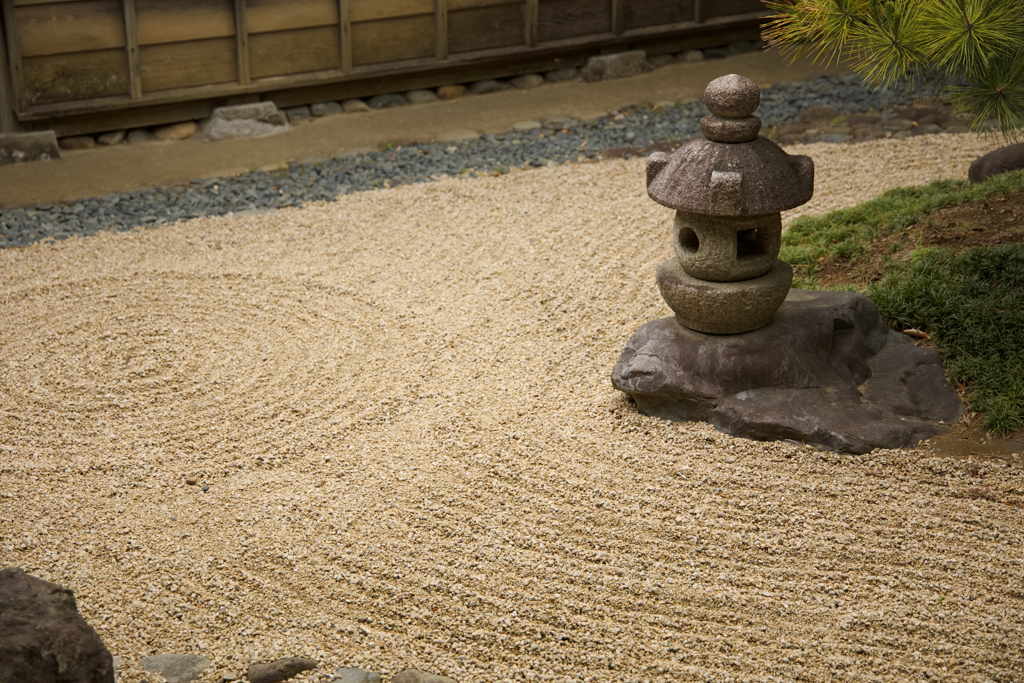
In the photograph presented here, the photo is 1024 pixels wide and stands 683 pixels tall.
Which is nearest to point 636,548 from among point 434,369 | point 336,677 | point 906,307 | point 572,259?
point 336,677

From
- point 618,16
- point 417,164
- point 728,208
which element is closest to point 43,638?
point 728,208

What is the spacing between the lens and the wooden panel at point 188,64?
948 cm

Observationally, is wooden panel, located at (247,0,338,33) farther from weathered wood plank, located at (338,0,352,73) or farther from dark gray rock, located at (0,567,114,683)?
dark gray rock, located at (0,567,114,683)

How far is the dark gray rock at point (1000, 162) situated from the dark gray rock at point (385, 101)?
5.81 m

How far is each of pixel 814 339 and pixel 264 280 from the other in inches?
151

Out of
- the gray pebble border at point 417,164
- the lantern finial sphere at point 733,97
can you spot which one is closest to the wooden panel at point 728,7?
the gray pebble border at point 417,164

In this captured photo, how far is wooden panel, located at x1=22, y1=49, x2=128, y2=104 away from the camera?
29.6ft

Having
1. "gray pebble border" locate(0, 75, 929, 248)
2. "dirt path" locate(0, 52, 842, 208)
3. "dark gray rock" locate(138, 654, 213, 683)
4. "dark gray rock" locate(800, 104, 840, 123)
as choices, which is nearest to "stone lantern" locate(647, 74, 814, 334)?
"dark gray rock" locate(138, 654, 213, 683)

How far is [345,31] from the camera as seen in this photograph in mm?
10148

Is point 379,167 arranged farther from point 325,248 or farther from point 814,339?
point 814,339

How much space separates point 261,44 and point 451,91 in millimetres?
2148

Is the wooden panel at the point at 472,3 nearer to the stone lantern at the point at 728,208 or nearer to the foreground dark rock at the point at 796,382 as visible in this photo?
the stone lantern at the point at 728,208

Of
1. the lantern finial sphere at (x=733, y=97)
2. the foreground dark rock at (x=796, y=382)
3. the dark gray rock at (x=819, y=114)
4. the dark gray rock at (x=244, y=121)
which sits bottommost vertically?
the foreground dark rock at (x=796, y=382)

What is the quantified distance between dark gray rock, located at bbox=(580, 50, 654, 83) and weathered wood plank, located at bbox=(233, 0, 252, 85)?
380 centimetres
